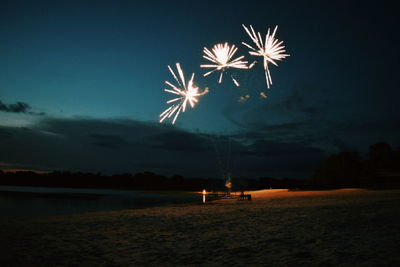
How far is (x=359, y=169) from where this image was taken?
54.4 meters

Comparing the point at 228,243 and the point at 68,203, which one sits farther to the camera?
the point at 68,203

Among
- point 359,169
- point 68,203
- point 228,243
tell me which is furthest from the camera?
point 359,169

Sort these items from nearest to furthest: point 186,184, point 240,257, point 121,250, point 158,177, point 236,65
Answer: point 240,257, point 121,250, point 236,65, point 186,184, point 158,177

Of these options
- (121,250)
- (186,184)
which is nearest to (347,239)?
(121,250)

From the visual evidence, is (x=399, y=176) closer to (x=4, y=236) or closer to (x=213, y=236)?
Result: (x=213, y=236)

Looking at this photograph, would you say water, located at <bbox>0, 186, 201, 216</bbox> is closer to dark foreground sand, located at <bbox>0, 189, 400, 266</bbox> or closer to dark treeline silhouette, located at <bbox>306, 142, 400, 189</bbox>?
dark foreground sand, located at <bbox>0, 189, 400, 266</bbox>

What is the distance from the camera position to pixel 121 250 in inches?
371

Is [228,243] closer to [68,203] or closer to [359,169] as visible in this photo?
[68,203]

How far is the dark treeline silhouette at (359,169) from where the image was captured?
48.1 m

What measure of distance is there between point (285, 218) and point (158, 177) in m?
159

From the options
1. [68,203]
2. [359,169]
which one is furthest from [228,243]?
[359,169]

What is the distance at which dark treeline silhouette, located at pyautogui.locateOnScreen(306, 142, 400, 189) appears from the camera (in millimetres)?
48094

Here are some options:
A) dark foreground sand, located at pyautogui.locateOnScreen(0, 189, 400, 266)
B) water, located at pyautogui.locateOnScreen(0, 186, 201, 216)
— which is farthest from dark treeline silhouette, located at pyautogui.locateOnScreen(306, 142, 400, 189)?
dark foreground sand, located at pyautogui.locateOnScreen(0, 189, 400, 266)

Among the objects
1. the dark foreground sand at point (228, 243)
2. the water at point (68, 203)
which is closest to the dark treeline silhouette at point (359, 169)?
the water at point (68, 203)
